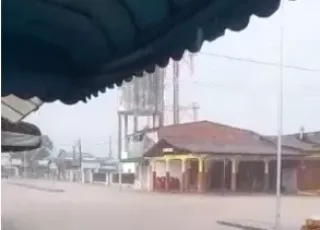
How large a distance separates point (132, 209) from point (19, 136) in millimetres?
269

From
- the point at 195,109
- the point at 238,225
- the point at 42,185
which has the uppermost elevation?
the point at 195,109

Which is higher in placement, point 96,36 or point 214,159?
point 96,36

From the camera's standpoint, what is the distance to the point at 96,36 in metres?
0.83

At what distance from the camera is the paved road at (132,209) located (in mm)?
1017

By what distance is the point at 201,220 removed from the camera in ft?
3.68

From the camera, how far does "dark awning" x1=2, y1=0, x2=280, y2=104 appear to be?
761 millimetres

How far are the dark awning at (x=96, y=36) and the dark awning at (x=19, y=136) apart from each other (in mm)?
51

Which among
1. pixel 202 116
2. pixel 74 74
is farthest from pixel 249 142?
pixel 74 74

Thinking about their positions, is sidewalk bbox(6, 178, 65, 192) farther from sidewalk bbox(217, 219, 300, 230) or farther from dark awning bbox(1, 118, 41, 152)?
sidewalk bbox(217, 219, 300, 230)

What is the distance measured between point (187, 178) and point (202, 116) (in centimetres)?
12

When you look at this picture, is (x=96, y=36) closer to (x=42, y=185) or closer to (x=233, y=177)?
(x=42, y=185)

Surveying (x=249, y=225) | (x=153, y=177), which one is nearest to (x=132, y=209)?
(x=153, y=177)

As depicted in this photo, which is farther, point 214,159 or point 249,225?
point 249,225

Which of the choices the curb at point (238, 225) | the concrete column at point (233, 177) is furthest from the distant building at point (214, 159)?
the curb at point (238, 225)
